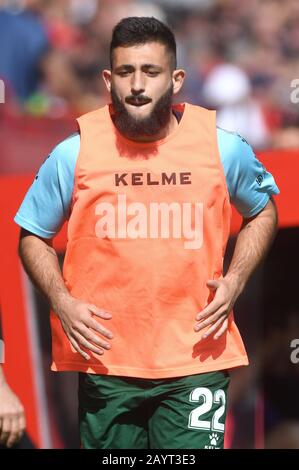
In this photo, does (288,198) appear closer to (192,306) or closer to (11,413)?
(192,306)

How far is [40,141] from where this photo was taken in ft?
18.4

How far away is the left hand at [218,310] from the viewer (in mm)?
3789

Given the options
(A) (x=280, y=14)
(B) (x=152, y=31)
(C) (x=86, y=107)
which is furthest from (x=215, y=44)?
(B) (x=152, y=31)

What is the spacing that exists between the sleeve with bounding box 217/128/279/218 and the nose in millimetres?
352

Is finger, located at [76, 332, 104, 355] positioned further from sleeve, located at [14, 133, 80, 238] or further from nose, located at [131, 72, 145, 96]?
nose, located at [131, 72, 145, 96]

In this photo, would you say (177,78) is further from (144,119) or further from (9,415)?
(9,415)

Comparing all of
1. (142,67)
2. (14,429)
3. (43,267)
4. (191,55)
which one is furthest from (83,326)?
(191,55)

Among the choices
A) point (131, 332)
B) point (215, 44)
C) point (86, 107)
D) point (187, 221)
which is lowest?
point (131, 332)

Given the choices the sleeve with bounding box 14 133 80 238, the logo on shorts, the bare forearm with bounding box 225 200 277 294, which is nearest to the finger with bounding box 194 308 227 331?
the bare forearm with bounding box 225 200 277 294

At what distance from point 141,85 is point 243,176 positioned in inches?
19.3

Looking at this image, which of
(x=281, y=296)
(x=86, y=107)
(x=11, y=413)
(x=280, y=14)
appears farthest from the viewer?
(x=280, y=14)

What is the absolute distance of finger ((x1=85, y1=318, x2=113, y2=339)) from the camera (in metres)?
3.73

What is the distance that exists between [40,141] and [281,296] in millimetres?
1433

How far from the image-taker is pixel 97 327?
3732 millimetres
